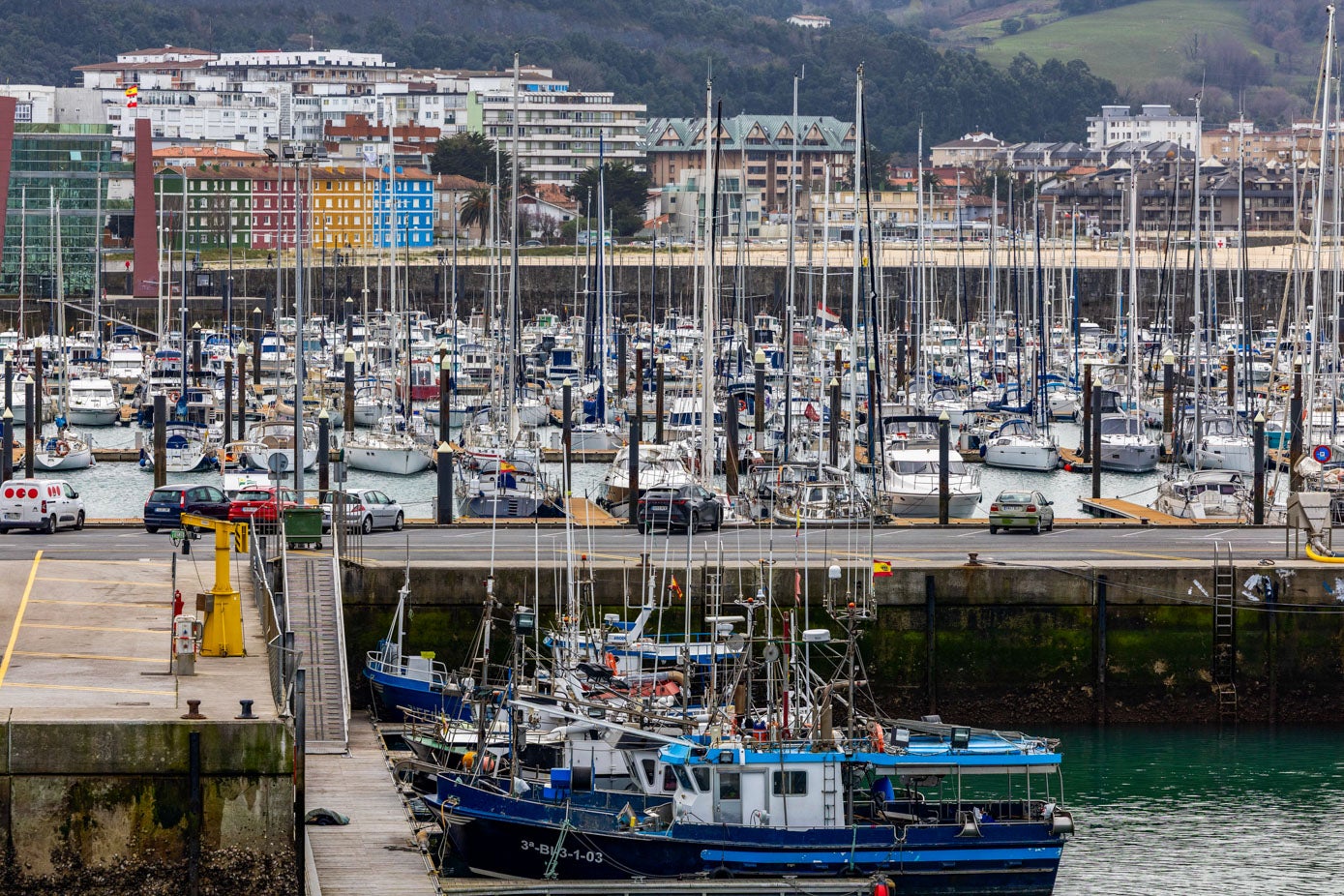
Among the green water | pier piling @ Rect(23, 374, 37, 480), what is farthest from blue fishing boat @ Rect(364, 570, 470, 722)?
pier piling @ Rect(23, 374, 37, 480)

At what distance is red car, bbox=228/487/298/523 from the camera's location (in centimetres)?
4594

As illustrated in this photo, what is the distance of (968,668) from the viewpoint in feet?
138

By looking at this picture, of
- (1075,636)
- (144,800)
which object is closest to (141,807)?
(144,800)

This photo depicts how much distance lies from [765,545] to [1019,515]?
6839 mm

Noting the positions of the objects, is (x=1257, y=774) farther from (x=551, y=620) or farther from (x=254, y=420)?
(x=254, y=420)

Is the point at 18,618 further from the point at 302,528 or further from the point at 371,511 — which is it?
the point at 371,511

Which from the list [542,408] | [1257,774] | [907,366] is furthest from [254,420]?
[1257,774]

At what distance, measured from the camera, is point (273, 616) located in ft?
115

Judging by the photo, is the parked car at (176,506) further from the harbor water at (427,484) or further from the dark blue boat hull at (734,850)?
the dark blue boat hull at (734,850)

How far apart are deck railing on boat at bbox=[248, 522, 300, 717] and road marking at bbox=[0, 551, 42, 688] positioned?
11.8ft

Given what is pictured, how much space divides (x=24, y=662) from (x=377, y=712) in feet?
27.9

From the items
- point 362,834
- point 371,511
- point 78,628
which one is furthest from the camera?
point 371,511

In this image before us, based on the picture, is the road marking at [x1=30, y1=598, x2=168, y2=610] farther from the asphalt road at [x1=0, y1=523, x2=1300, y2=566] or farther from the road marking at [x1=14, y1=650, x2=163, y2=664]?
the asphalt road at [x1=0, y1=523, x2=1300, y2=566]

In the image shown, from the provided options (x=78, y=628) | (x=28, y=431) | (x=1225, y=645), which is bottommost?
(x=1225, y=645)
